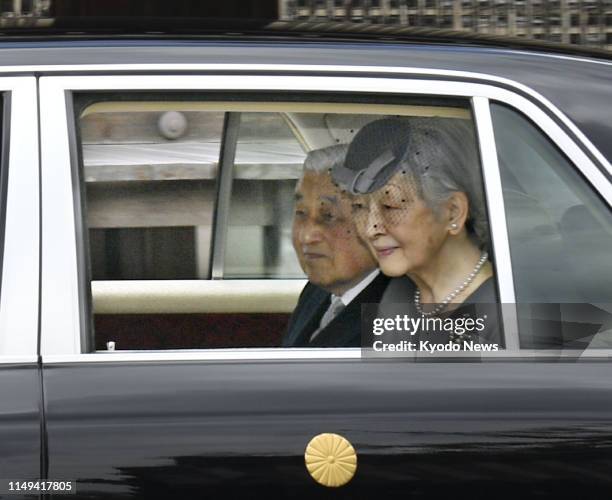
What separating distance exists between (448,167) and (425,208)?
0.33 ft

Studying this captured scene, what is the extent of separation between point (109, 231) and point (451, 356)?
0.71 m

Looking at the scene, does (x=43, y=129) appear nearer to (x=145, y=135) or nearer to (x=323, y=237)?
(x=145, y=135)

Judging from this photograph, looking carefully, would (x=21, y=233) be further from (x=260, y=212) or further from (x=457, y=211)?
(x=457, y=211)

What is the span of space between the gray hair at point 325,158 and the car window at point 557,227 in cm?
35

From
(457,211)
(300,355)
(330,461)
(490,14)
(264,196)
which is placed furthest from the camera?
(490,14)

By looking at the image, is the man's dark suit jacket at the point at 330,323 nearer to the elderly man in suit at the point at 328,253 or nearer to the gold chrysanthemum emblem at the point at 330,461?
the elderly man in suit at the point at 328,253

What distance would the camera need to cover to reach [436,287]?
290 centimetres

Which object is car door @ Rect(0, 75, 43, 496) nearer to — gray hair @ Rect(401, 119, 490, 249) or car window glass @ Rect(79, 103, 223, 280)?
car window glass @ Rect(79, 103, 223, 280)

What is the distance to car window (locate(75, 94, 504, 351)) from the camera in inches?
111

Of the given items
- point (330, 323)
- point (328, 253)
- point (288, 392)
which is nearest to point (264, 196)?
point (328, 253)

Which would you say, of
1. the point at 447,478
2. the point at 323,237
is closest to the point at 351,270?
the point at 323,237

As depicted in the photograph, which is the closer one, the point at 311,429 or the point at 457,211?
the point at 311,429

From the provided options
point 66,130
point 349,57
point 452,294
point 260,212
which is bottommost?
point 452,294

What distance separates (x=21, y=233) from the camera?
2.69 metres
